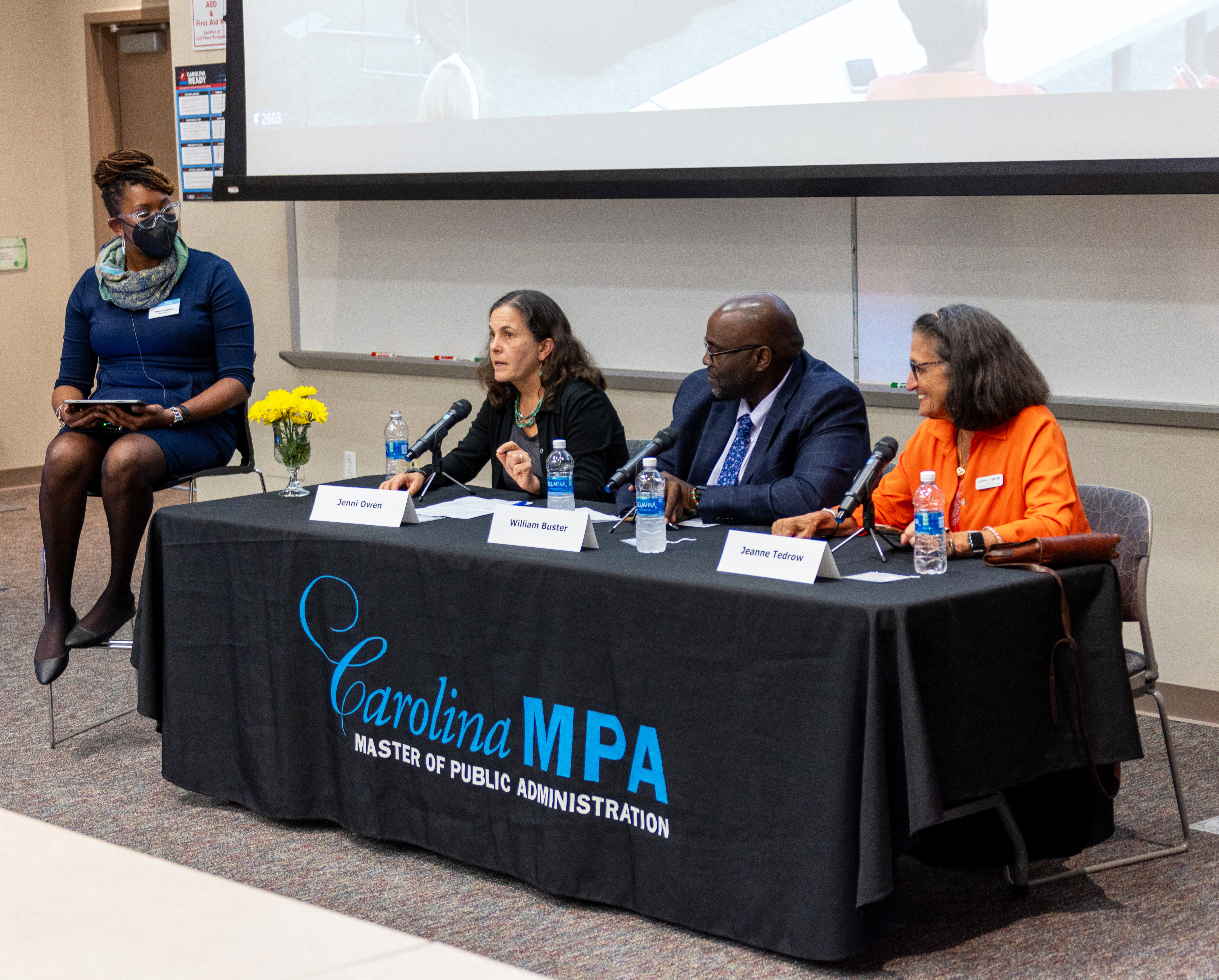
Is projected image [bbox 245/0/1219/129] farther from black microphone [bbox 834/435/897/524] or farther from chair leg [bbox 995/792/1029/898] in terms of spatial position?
chair leg [bbox 995/792/1029/898]

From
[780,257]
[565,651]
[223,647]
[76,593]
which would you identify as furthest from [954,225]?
[76,593]

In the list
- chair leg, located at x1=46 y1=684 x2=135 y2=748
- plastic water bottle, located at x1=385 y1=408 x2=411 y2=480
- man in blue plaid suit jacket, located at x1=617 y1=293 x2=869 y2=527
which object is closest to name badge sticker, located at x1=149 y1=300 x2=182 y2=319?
plastic water bottle, located at x1=385 y1=408 x2=411 y2=480

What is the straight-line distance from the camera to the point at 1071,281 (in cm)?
356

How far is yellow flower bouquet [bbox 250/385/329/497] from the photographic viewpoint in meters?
3.12

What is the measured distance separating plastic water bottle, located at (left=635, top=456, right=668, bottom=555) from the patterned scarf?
193 cm

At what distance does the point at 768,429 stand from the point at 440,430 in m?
0.70

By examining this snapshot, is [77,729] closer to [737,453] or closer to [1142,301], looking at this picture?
[737,453]

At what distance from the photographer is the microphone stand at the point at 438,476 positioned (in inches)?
121

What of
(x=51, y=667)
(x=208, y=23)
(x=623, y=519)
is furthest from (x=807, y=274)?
(x=208, y=23)

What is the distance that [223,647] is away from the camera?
2912 millimetres

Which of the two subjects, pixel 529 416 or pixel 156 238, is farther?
pixel 156 238

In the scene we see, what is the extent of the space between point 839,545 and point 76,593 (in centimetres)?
344

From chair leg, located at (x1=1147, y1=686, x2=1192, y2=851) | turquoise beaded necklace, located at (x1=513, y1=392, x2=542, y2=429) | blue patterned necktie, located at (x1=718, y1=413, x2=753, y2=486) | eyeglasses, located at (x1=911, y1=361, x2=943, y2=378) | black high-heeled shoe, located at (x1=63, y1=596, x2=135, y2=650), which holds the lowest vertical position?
chair leg, located at (x1=1147, y1=686, x2=1192, y2=851)

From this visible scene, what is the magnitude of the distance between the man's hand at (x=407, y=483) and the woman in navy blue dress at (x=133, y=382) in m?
0.85
